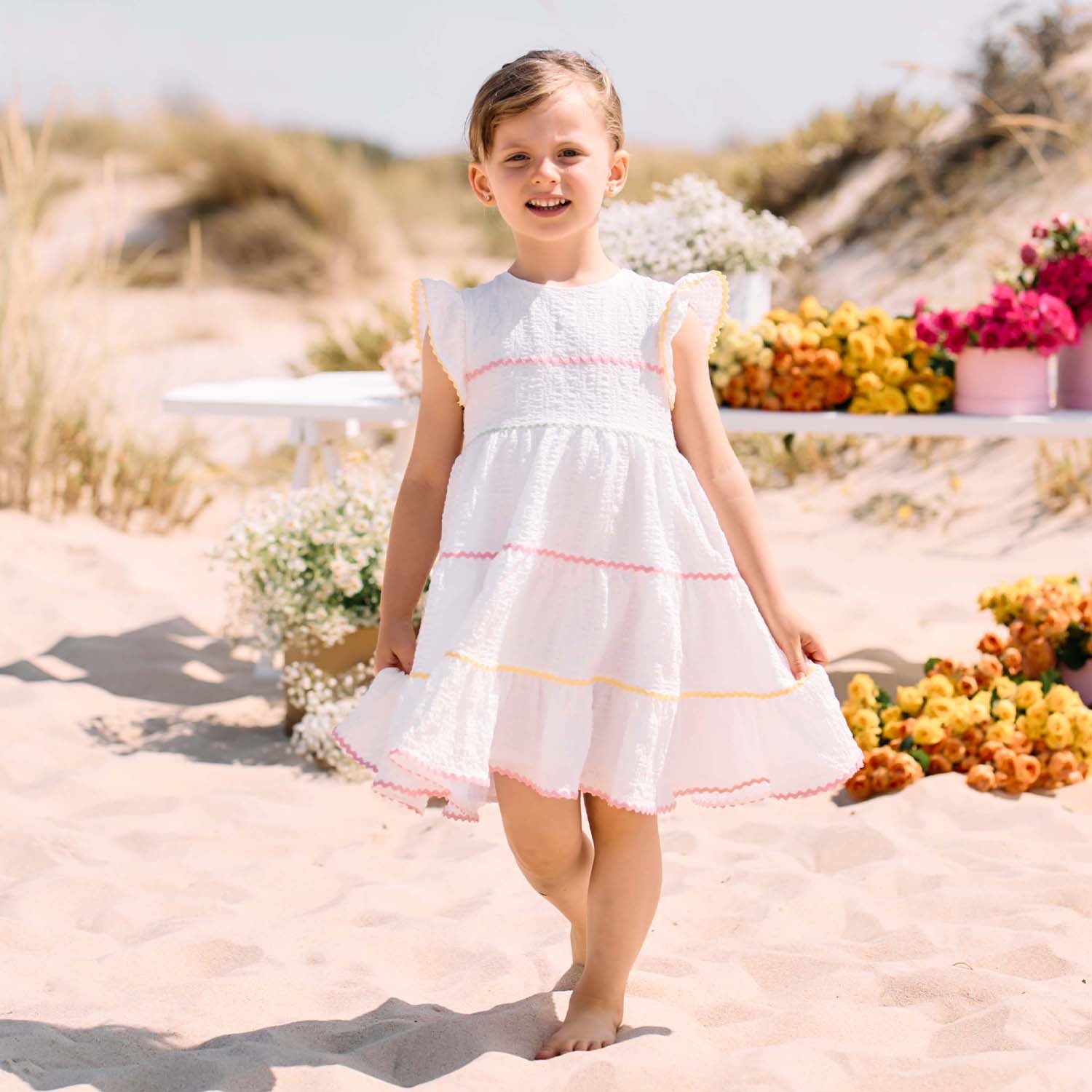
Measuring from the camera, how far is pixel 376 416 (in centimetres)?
475

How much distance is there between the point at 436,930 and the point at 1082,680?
2267 millimetres

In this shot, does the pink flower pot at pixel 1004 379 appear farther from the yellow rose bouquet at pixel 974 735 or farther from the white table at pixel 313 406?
the white table at pixel 313 406

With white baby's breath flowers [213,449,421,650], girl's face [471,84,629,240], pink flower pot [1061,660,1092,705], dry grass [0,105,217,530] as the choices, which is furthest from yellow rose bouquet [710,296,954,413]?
dry grass [0,105,217,530]

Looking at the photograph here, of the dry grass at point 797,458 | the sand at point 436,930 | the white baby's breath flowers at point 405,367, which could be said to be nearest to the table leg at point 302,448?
the white baby's breath flowers at point 405,367

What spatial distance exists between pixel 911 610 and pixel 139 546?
334cm

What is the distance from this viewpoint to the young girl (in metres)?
2.10

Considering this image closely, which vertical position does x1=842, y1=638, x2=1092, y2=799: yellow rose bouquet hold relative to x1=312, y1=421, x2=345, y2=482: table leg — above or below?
below

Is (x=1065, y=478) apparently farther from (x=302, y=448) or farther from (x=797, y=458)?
(x=302, y=448)

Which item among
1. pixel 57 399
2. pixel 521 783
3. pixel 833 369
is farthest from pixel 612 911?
pixel 57 399

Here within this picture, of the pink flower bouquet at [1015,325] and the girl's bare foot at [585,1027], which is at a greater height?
the pink flower bouquet at [1015,325]

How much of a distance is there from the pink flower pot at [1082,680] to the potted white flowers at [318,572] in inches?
76.8

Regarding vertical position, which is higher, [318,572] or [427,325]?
[427,325]

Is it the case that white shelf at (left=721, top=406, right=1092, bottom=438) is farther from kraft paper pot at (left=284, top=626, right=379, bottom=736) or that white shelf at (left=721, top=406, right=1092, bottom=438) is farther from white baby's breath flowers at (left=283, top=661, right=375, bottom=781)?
white baby's breath flowers at (left=283, top=661, right=375, bottom=781)

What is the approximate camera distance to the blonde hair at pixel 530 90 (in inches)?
85.9
